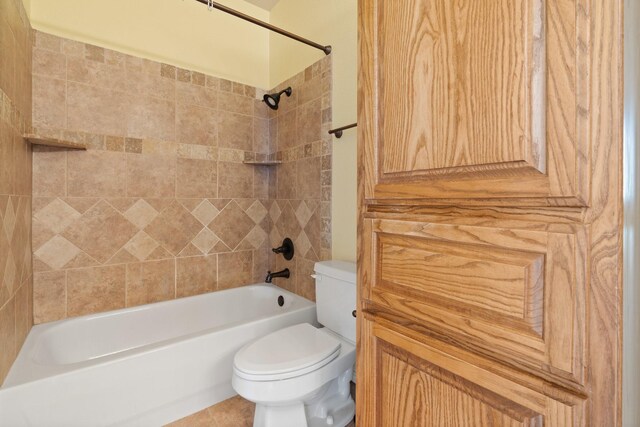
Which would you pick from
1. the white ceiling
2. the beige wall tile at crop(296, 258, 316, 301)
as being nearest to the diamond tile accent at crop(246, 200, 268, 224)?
the beige wall tile at crop(296, 258, 316, 301)

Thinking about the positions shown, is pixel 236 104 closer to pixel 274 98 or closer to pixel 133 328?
pixel 274 98

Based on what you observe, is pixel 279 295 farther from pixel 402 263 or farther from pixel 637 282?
pixel 637 282

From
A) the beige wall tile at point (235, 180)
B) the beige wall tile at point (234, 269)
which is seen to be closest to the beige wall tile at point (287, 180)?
the beige wall tile at point (235, 180)

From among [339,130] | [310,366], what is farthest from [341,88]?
[310,366]

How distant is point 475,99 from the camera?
533 millimetres

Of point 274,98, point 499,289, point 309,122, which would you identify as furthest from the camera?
point 274,98

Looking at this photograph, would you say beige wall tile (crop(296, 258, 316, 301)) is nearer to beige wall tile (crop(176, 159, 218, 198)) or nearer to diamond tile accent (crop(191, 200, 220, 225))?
diamond tile accent (crop(191, 200, 220, 225))

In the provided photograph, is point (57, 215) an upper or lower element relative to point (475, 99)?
lower

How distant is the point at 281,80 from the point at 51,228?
5.92 ft

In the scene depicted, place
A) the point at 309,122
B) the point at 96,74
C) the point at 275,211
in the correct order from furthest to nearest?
the point at 275,211, the point at 309,122, the point at 96,74

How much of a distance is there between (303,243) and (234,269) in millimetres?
630

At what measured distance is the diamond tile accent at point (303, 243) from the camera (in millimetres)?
2133

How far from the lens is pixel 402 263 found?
0.68 m

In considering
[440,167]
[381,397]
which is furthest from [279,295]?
[440,167]
